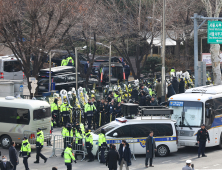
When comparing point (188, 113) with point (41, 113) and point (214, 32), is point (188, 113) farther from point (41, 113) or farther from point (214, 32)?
point (214, 32)

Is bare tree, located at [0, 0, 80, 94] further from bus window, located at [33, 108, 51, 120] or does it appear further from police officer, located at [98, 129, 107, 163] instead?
police officer, located at [98, 129, 107, 163]

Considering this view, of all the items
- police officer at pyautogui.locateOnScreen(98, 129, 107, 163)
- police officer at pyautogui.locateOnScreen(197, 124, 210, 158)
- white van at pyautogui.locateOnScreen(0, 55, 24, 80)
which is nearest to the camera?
police officer at pyautogui.locateOnScreen(98, 129, 107, 163)

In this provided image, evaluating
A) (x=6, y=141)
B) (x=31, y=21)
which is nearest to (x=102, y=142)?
(x=6, y=141)

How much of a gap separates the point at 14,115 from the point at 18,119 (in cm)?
25

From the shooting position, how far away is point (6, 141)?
52.5 ft

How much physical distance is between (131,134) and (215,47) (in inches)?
556

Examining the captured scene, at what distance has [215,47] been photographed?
26.2m

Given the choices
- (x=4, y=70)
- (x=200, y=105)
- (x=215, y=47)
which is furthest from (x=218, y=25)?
(x=4, y=70)

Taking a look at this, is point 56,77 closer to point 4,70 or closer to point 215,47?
point 4,70

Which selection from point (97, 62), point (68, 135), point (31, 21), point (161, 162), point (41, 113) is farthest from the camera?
point (97, 62)

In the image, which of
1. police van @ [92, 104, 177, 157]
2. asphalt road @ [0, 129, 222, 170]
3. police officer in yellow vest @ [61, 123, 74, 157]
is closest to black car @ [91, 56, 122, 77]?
asphalt road @ [0, 129, 222, 170]

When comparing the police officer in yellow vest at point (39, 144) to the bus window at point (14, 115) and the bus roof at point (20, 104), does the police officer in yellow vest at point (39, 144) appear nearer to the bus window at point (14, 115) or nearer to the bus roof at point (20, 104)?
the bus window at point (14, 115)

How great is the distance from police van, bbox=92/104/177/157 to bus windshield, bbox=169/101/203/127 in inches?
42.9

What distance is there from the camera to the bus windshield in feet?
51.3
